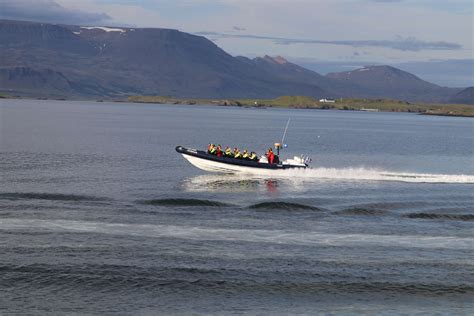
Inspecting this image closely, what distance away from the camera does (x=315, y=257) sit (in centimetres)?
3222

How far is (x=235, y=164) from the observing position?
199ft

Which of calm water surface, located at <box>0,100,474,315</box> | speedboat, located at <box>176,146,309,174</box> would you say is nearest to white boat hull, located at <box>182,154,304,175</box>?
speedboat, located at <box>176,146,309,174</box>

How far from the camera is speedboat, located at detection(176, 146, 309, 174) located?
6022 cm

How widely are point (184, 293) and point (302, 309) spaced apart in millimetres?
4154

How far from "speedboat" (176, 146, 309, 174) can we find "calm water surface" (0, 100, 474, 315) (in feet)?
2.80

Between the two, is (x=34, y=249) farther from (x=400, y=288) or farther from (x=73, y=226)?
(x=400, y=288)

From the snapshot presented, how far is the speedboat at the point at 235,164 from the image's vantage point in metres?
60.2

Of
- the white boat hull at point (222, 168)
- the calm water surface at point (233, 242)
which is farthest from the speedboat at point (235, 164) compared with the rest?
the calm water surface at point (233, 242)

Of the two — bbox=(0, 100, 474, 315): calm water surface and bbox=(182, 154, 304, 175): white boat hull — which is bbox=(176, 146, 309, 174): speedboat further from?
bbox=(0, 100, 474, 315): calm water surface

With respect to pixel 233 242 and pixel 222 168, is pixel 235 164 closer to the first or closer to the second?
pixel 222 168

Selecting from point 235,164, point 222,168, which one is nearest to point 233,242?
point 235,164

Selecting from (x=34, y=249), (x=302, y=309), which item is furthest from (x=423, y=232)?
(x=34, y=249)

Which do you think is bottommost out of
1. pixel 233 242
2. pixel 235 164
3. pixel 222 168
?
pixel 233 242

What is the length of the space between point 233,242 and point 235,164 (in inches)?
1044
